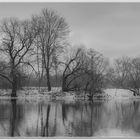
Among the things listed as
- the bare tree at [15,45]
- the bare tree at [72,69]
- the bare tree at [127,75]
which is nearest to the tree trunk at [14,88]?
the bare tree at [15,45]

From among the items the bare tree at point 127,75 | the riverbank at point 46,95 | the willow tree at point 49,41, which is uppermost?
the willow tree at point 49,41

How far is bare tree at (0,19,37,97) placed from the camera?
30.7 m

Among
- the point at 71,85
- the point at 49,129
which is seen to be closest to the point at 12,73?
the point at 71,85

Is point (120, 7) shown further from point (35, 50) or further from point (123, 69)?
point (123, 69)

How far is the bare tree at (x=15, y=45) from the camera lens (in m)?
30.7

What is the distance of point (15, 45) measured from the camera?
32.2 metres

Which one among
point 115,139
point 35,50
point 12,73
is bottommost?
point 115,139

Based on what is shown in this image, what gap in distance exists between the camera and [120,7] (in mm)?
15961

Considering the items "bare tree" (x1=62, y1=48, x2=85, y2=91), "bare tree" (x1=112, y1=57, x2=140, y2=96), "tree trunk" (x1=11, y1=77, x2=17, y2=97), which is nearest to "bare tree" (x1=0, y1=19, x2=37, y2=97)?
"tree trunk" (x1=11, y1=77, x2=17, y2=97)

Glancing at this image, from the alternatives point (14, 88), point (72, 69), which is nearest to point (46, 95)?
point (14, 88)

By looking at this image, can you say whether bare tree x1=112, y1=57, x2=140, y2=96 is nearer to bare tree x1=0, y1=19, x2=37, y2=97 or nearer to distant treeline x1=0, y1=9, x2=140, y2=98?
distant treeline x1=0, y1=9, x2=140, y2=98

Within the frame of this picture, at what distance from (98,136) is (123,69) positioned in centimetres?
2985

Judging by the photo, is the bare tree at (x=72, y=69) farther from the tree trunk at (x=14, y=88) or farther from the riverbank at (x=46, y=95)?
the tree trunk at (x=14, y=88)

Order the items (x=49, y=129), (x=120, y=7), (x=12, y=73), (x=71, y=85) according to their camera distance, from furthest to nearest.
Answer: (x=71, y=85) → (x=12, y=73) → (x=120, y=7) → (x=49, y=129)
